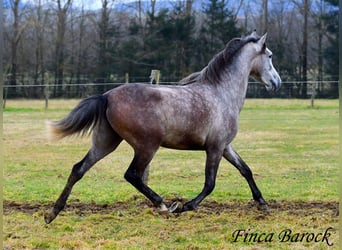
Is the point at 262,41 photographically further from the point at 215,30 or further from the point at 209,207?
the point at 215,30

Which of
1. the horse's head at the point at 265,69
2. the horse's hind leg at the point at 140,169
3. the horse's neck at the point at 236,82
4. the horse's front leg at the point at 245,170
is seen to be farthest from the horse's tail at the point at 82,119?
the horse's head at the point at 265,69

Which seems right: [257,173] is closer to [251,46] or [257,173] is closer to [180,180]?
[180,180]

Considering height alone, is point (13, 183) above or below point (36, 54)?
below

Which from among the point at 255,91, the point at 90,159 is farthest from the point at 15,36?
the point at 90,159

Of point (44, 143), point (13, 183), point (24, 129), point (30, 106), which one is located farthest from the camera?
point (30, 106)

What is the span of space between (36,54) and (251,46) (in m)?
26.8

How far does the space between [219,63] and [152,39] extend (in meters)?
24.4

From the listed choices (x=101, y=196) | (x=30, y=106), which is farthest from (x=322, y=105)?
(x=101, y=196)

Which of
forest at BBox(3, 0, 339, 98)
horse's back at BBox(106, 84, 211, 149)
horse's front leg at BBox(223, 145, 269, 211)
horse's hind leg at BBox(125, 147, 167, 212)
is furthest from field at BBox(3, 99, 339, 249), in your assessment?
forest at BBox(3, 0, 339, 98)

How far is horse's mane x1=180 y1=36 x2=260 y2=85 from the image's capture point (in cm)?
543

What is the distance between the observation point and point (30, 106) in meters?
22.8

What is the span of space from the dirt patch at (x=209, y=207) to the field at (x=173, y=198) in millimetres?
11

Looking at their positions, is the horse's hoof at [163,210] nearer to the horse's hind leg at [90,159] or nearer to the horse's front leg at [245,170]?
the horse's hind leg at [90,159]

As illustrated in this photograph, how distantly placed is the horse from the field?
13.6 inches
